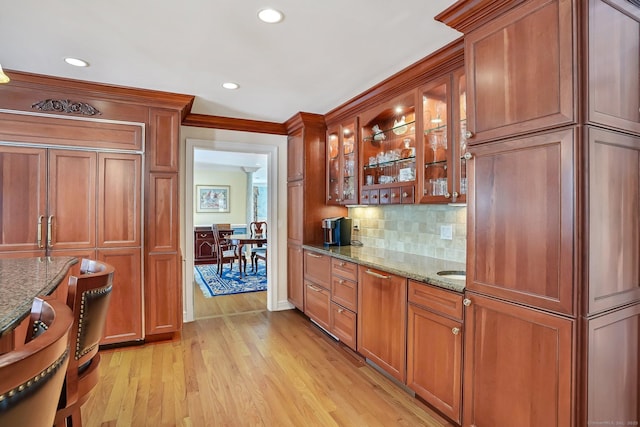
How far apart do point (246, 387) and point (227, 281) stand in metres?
3.70

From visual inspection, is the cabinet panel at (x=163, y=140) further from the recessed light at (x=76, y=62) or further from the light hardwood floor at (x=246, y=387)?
the light hardwood floor at (x=246, y=387)

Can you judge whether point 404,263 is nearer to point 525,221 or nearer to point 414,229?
point 414,229

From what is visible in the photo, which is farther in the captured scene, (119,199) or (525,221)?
(119,199)

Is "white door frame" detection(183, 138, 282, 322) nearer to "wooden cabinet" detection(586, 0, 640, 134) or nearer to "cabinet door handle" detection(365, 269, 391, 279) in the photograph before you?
"cabinet door handle" detection(365, 269, 391, 279)

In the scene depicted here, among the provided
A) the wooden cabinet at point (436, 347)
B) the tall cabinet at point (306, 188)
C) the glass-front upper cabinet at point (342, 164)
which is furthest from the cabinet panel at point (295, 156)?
the wooden cabinet at point (436, 347)

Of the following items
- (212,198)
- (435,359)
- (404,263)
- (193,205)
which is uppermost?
(212,198)

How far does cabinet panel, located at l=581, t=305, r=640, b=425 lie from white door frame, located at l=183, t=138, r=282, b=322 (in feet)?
11.2

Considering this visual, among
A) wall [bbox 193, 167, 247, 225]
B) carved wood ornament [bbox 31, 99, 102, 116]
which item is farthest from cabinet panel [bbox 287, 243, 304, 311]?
wall [bbox 193, 167, 247, 225]

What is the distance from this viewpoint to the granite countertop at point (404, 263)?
2.03 meters

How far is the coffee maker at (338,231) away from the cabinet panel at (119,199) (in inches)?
74.7

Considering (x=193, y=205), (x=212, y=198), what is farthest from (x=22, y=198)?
(x=212, y=198)

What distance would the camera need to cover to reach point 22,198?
279cm

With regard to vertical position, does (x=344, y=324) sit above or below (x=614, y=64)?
below

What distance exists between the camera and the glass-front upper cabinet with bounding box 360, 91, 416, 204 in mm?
2762
